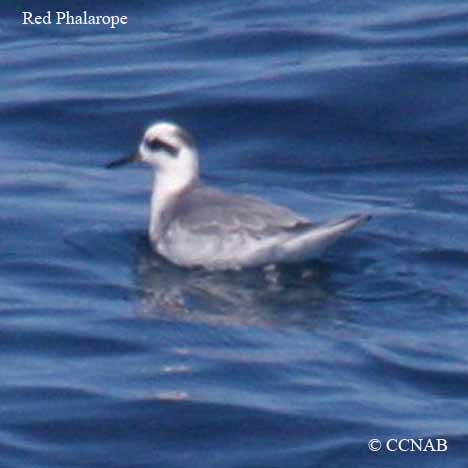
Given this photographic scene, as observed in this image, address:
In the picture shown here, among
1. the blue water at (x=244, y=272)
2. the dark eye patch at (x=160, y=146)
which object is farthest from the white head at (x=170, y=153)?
the blue water at (x=244, y=272)

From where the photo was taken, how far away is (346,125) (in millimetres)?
19500

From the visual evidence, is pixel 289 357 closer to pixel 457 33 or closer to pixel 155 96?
Answer: pixel 155 96

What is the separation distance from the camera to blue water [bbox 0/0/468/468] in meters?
11.9

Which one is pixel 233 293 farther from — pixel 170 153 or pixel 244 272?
pixel 170 153

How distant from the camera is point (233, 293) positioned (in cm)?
1436

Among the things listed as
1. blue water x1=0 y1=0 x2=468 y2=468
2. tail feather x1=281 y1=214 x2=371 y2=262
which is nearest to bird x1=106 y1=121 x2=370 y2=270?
tail feather x1=281 y1=214 x2=371 y2=262

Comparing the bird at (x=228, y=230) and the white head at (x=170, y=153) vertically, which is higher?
the white head at (x=170, y=153)

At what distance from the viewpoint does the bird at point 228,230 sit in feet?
47.4

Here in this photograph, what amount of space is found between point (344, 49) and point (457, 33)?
1386 mm

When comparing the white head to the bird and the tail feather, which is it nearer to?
the bird

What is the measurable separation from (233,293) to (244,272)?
0.49 metres

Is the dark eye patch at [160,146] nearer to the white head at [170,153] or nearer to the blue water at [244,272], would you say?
the white head at [170,153]

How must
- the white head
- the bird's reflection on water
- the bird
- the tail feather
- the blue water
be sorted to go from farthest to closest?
the white head
the bird
the tail feather
the bird's reflection on water
the blue water

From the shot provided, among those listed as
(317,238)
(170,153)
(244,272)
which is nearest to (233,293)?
(244,272)
